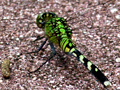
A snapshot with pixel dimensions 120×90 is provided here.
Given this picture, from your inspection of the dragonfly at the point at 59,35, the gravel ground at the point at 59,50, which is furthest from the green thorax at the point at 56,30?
the gravel ground at the point at 59,50

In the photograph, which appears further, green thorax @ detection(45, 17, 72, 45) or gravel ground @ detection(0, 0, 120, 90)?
green thorax @ detection(45, 17, 72, 45)

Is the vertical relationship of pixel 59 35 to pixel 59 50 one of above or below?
above

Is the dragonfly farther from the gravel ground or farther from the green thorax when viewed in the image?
the gravel ground

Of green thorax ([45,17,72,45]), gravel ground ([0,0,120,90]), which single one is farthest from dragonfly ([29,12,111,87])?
gravel ground ([0,0,120,90])

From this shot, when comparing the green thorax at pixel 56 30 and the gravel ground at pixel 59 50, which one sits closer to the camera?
the gravel ground at pixel 59 50

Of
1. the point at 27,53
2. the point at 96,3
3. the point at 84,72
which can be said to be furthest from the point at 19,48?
the point at 96,3

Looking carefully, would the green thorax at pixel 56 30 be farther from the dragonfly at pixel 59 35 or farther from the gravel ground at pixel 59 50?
the gravel ground at pixel 59 50

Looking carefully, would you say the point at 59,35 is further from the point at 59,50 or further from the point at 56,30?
the point at 59,50

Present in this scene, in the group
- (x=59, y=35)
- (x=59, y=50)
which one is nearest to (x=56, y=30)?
(x=59, y=35)

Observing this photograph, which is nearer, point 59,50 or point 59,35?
point 59,35
